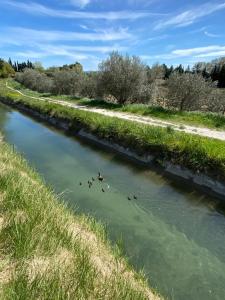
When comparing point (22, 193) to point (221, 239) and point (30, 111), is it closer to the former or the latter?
point (221, 239)

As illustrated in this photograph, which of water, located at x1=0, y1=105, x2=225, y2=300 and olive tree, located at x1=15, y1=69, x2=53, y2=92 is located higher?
water, located at x1=0, y1=105, x2=225, y2=300

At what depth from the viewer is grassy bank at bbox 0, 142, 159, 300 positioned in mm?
4266

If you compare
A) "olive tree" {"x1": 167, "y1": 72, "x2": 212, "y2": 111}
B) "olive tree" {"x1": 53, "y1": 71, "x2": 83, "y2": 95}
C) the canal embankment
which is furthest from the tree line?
the canal embankment

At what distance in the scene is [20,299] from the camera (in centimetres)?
389


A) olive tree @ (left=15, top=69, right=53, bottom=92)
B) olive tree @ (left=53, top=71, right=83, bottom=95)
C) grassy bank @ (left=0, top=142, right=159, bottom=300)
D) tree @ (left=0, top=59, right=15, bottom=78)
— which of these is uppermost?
grassy bank @ (left=0, top=142, right=159, bottom=300)

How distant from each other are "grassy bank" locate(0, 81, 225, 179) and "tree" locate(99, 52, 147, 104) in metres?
11.4

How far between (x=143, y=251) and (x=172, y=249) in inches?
30.3

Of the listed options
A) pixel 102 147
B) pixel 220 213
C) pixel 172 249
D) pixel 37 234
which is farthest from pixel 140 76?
pixel 37 234

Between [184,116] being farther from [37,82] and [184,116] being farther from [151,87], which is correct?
[37,82]

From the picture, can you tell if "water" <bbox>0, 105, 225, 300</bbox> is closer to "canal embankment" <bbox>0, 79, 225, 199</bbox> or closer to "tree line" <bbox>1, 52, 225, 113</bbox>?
"canal embankment" <bbox>0, 79, 225, 199</bbox>

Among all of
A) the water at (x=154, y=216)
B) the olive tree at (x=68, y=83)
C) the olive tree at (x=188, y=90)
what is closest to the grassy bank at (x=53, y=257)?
the water at (x=154, y=216)

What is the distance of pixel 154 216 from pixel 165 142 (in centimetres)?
565

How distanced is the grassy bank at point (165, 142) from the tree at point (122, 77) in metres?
11.4

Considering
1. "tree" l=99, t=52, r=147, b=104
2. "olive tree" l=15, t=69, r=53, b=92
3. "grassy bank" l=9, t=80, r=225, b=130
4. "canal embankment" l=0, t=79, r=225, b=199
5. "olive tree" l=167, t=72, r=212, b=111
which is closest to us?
"canal embankment" l=0, t=79, r=225, b=199
